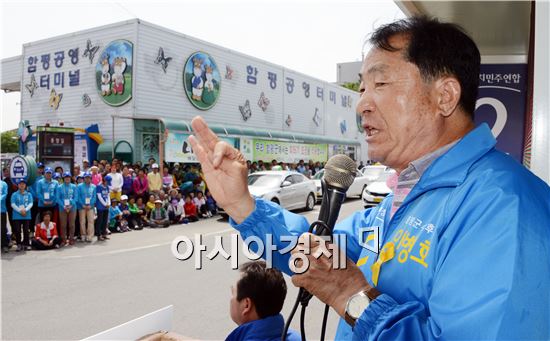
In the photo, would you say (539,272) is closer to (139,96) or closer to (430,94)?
(430,94)

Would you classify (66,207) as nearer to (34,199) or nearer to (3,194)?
(34,199)

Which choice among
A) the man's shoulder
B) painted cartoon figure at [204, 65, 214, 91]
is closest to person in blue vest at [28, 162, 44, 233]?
the man's shoulder

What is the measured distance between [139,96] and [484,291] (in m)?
17.4

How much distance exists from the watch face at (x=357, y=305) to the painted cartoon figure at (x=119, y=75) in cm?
1762

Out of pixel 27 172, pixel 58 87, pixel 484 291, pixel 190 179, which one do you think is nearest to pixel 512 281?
pixel 484 291

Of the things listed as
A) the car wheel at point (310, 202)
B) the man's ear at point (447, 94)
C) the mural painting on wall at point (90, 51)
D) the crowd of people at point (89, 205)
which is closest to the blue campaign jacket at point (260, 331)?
the man's ear at point (447, 94)

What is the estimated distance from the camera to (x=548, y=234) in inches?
36.7

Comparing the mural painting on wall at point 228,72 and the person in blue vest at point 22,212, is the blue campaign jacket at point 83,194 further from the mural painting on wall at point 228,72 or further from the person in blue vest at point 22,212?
the mural painting on wall at point 228,72

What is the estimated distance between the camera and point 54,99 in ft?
64.8

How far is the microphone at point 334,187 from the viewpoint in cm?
142

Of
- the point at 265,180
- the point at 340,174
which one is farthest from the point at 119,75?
the point at 340,174

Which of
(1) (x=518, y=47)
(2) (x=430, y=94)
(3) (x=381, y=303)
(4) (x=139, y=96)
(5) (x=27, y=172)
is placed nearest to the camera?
(3) (x=381, y=303)

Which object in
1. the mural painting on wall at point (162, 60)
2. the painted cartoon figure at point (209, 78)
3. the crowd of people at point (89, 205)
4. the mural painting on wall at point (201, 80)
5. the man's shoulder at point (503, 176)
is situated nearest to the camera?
the man's shoulder at point (503, 176)

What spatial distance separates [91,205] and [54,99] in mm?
12275
